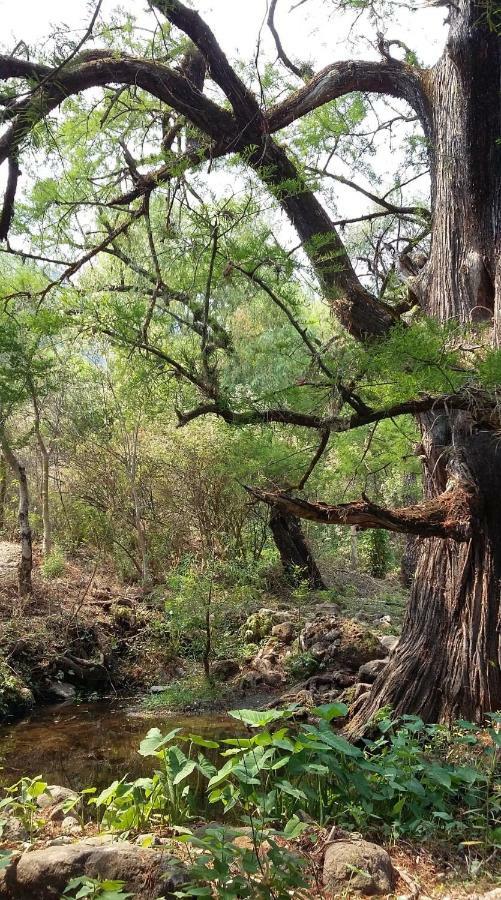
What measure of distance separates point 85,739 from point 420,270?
5.01 m

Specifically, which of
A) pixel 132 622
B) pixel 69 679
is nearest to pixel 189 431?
pixel 132 622

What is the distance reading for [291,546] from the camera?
10109mm

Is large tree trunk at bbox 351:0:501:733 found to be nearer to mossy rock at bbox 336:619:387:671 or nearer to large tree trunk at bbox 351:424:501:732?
large tree trunk at bbox 351:424:501:732

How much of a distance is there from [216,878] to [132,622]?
700cm

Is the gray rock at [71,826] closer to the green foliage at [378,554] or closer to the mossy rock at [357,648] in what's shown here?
the mossy rock at [357,648]

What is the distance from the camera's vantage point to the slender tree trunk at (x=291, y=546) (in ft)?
33.0

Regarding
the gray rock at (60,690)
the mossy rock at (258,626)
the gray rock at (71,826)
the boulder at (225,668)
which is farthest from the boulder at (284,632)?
the gray rock at (71,826)

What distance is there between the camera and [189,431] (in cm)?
993

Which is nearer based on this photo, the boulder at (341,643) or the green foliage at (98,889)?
the green foliage at (98,889)

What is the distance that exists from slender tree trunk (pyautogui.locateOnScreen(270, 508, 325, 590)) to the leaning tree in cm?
536

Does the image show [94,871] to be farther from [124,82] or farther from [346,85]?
[346,85]

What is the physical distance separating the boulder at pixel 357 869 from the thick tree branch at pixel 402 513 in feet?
5.96

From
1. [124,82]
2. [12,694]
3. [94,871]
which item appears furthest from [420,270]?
[12,694]

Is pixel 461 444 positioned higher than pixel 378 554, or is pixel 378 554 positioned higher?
pixel 461 444
